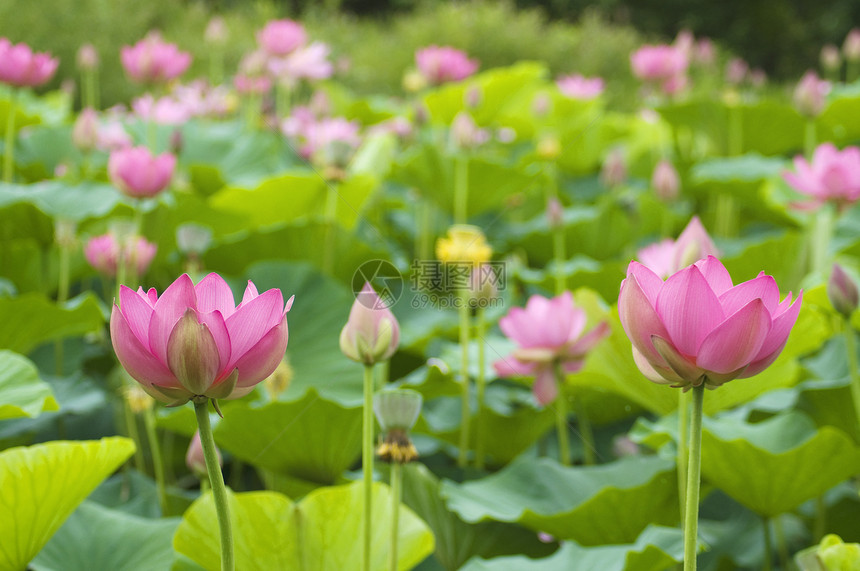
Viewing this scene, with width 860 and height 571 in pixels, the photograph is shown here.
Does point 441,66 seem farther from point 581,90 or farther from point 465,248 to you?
point 465,248

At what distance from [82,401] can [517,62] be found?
4174 mm

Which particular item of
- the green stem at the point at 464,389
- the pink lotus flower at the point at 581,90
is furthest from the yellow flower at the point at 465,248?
the pink lotus flower at the point at 581,90

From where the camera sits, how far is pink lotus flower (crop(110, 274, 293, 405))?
33cm

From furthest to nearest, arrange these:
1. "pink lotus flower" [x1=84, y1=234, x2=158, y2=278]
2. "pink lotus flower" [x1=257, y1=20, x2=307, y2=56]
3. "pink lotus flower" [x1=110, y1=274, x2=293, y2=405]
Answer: "pink lotus flower" [x1=257, y1=20, x2=307, y2=56], "pink lotus flower" [x1=84, y1=234, x2=158, y2=278], "pink lotus flower" [x1=110, y1=274, x2=293, y2=405]

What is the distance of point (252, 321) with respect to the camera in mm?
347

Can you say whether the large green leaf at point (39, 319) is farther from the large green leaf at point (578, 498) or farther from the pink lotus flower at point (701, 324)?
the pink lotus flower at point (701, 324)

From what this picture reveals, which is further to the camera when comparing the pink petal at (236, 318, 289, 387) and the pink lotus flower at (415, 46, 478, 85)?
the pink lotus flower at (415, 46, 478, 85)

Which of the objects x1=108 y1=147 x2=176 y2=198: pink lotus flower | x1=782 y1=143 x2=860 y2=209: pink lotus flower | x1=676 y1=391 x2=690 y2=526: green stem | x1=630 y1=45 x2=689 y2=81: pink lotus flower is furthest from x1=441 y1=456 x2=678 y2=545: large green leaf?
x1=630 y1=45 x2=689 y2=81: pink lotus flower

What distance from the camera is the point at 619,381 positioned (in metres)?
0.74

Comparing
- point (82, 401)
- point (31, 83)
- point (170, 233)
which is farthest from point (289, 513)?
point (31, 83)

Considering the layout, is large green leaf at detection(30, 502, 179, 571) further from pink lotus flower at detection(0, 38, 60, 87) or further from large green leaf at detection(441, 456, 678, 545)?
pink lotus flower at detection(0, 38, 60, 87)

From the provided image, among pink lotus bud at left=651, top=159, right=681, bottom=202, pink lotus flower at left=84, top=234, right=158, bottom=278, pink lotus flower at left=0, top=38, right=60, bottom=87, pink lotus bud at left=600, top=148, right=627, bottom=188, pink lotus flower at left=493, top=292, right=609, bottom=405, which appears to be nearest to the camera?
pink lotus flower at left=493, top=292, right=609, bottom=405

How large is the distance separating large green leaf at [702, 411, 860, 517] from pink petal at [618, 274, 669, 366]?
0.28 metres

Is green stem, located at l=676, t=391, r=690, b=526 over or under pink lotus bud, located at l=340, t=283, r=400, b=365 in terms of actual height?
under
